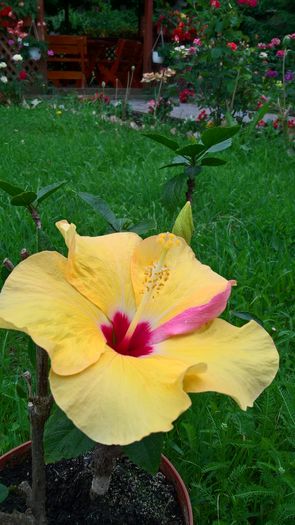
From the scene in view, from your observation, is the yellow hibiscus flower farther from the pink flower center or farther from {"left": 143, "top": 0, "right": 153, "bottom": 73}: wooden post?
{"left": 143, "top": 0, "right": 153, "bottom": 73}: wooden post

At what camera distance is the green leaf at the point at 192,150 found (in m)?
0.96

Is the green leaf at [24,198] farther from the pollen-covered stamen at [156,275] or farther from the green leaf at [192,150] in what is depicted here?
the green leaf at [192,150]

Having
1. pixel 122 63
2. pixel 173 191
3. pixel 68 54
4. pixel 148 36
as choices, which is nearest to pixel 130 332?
pixel 173 191

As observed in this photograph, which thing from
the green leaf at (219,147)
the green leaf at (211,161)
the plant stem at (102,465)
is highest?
the green leaf at (219,147)

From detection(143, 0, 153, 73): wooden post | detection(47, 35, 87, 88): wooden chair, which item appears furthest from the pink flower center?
detection(143, 0, 153, 73): wooden post

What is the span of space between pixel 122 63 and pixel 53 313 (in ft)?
35.1

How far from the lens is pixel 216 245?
7.66 feet

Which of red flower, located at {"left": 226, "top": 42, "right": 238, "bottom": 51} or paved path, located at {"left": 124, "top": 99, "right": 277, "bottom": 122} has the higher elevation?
red flower, located at {"left": 226, "top": 42, "right": 238, "bottom": 51}

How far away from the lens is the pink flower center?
30.6 inches

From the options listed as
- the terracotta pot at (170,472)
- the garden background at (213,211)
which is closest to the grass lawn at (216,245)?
the garden background at (213,211)

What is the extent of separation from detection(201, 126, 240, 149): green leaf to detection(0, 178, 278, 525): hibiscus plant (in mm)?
136

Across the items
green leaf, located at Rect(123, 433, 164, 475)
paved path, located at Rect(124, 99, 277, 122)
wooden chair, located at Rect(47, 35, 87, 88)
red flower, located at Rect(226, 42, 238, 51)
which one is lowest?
paved path, located at Rect(124, 99, 277, 122)

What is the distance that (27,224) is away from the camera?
2404 mm

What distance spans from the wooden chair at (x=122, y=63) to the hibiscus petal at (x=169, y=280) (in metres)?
10.1
